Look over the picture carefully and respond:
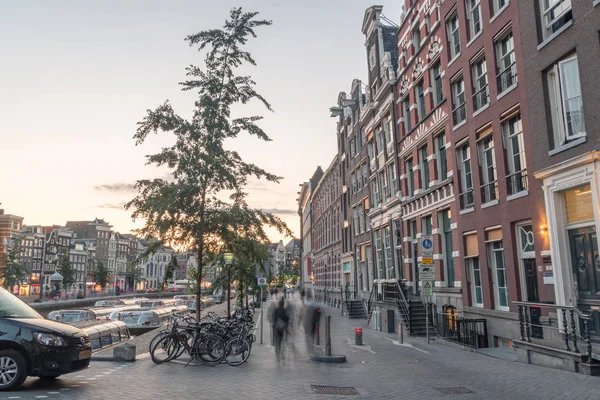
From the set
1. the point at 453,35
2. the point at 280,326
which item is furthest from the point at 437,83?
the point at 280,326

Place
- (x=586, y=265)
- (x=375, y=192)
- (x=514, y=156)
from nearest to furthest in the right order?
(x=586, y=265), (x=514, y=156), (x=375, y=192)

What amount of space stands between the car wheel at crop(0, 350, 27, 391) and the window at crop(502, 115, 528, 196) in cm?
1403

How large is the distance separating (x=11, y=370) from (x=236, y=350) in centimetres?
542

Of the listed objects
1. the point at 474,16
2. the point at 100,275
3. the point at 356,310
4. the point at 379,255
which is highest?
the point at 474,16

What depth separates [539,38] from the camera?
552 inches

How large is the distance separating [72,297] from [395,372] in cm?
8739

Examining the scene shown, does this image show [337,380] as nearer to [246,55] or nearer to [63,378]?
[63,378]

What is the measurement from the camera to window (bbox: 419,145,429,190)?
23.8m

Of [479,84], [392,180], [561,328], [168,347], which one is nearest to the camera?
[561,328]

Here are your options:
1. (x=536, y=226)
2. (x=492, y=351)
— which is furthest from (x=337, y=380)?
(x=536, y=226)

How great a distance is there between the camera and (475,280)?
60.6ft

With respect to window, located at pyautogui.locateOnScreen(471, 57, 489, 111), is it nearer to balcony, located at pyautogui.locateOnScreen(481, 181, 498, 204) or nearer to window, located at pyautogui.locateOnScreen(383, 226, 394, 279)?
balcony, located at pyautogui.locateOnScreen(481, 181, 498, 204)

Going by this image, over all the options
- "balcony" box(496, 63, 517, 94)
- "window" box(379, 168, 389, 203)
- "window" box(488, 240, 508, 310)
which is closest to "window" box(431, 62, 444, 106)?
"balcony" box(496, 63, 517, 94)

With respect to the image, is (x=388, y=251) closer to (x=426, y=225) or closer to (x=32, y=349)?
(x=426, y=225)
